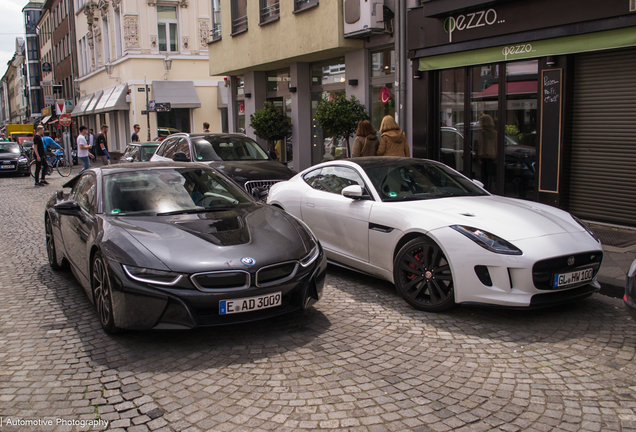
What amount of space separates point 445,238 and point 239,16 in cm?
1738

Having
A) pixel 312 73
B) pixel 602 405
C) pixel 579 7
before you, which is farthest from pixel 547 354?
pixel 312 73

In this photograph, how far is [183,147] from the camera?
39.1ft

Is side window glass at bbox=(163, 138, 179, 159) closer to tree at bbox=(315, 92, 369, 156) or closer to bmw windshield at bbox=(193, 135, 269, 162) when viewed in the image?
bmw windshield at bbox=(193, 135, 269, 162)

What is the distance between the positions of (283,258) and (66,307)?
243 cm

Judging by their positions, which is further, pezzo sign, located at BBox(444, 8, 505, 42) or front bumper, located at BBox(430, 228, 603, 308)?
pezzo sign, located at BBox(444, 8, 505, 42)

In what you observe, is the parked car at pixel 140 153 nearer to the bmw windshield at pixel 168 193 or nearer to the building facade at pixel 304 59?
the building facade at pixel 304 59

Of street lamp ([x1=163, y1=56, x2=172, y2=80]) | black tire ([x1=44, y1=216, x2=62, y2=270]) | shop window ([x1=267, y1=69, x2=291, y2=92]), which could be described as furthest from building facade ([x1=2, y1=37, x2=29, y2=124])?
A: black tire ([x1=44, y1=216, x2=62, y2=270])

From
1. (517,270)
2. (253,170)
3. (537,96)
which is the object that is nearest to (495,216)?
(517,270)

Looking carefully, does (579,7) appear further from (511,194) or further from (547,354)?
(547,354)

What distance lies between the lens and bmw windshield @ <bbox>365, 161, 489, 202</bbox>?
6145 mm

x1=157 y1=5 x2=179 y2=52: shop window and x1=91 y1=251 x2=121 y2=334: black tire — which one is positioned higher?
x1=157 y1=5 x2=179 y2=52: shop window

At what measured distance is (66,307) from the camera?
18.4 feet

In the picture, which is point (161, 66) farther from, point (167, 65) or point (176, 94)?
point (176, 94)

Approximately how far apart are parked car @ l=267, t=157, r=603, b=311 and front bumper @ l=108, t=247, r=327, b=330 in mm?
1544
